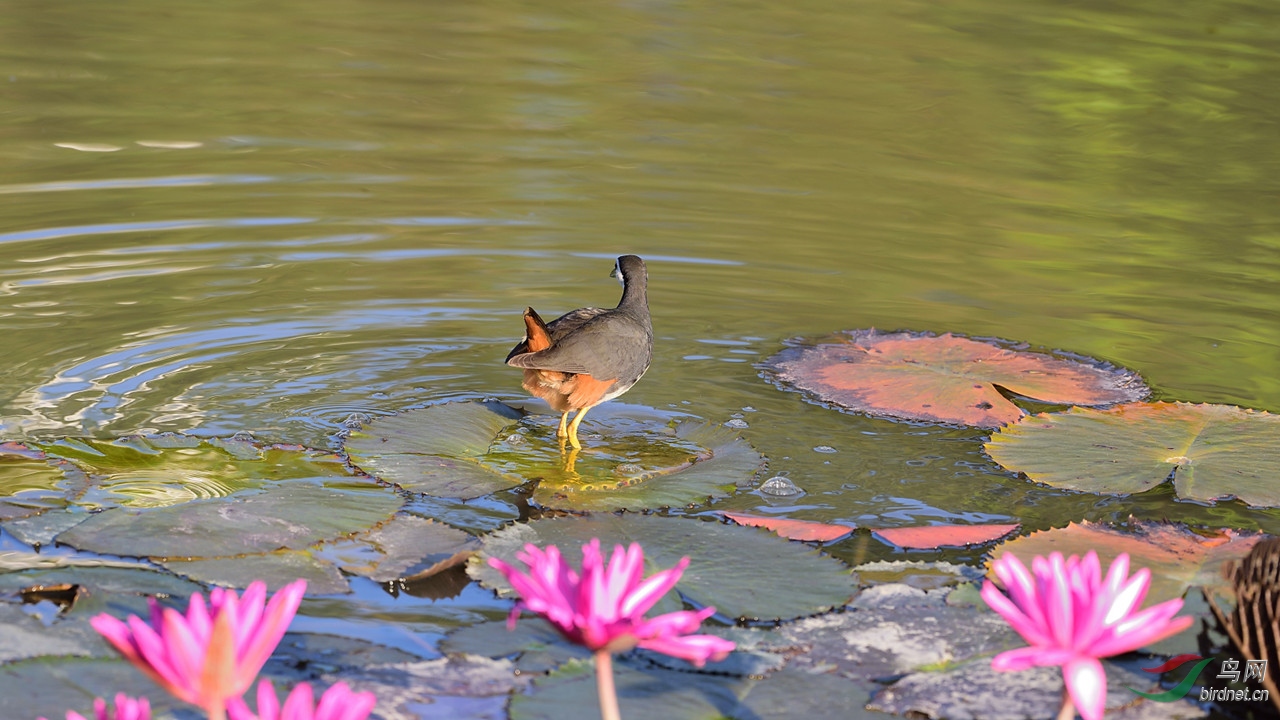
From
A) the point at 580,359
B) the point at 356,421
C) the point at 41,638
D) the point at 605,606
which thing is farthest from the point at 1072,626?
the point at 356,421

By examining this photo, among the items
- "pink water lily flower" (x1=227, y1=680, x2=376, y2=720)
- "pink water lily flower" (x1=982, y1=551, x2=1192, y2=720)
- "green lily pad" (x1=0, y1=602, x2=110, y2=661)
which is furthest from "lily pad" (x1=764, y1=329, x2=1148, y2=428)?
"pink water lily flower" (x1=227, y1=680, x2=376, y2=720)

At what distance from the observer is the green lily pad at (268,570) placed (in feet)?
9.75

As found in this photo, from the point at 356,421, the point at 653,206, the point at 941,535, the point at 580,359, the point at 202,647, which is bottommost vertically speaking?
the point at 941,535

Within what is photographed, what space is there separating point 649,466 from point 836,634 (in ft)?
4.11

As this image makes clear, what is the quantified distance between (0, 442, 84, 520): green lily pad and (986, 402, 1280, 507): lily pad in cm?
283

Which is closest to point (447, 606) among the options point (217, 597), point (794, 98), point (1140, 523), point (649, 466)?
point (649, 466)

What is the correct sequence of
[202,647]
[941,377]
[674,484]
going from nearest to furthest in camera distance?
[202,647], [674,484], [941,377]

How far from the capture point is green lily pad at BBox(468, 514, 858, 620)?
2.97 meters

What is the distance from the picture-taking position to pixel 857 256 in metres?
6.68

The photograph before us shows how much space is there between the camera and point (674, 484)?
12.2ft

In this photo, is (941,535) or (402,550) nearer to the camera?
(402,550)

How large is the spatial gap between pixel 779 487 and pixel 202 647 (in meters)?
2.56

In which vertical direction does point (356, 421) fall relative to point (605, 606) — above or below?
below

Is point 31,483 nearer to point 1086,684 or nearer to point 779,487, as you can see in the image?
point 779,487
